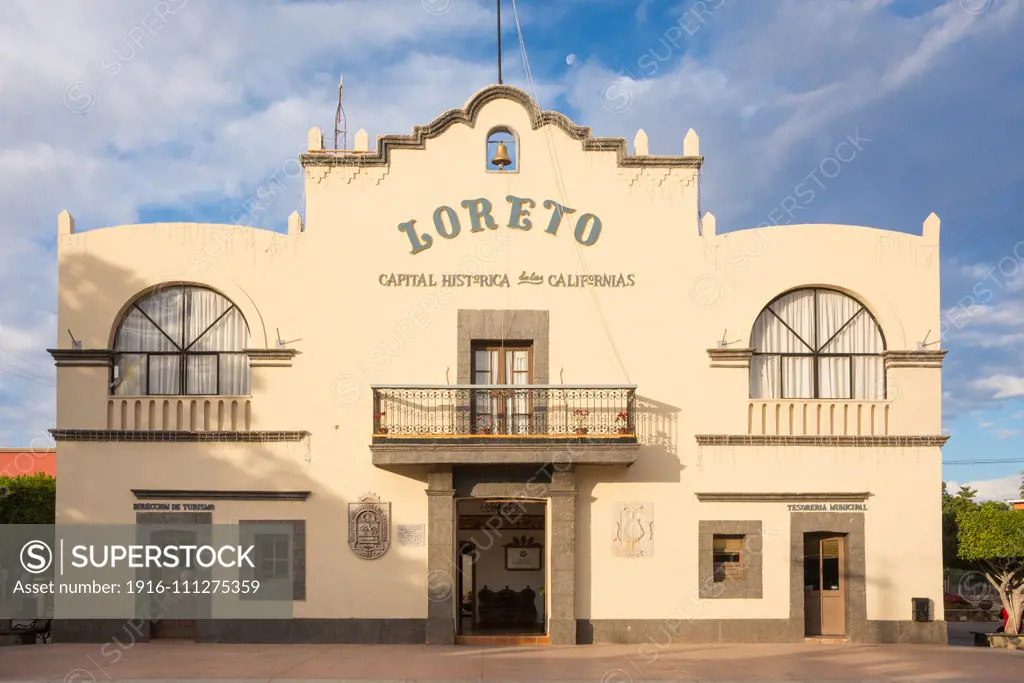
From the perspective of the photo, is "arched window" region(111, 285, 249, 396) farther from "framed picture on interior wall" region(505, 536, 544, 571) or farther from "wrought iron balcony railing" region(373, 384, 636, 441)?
"framed picture on interior wall" region(505, 536, 544, 571)

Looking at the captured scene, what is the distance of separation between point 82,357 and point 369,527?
6.85m

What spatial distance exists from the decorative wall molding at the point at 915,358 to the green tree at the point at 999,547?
134 inches

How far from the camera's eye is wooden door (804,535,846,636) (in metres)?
20.4

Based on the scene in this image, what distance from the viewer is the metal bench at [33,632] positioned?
778 inches

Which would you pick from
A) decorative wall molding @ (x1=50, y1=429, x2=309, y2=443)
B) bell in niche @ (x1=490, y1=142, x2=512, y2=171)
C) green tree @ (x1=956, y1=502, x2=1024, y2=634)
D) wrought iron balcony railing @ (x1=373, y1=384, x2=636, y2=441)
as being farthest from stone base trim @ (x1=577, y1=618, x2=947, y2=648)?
bell in niche @ (x1=490, y1=142, x2=512, y2=171)

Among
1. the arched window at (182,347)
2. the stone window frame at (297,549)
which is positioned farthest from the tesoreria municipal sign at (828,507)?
the arched window at (182,347)

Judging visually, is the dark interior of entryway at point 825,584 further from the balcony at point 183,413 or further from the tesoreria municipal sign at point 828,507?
the balcony at point 183,413

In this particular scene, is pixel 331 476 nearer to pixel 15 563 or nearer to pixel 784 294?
pixel 15 563

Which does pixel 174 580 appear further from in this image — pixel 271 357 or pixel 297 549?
pixel 271 357

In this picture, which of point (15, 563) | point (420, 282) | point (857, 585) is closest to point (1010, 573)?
point (857, 585)

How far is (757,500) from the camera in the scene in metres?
20.3

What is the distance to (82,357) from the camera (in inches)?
800

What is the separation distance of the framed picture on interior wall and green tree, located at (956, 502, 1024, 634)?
31.7ft

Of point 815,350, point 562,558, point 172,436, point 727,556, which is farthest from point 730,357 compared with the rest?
point 172,436
